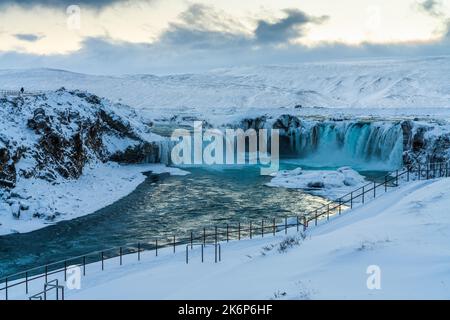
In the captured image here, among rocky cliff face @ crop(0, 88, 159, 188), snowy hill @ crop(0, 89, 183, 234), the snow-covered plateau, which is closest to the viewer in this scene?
snowy hill @ crop(0, 89, 183, 234)

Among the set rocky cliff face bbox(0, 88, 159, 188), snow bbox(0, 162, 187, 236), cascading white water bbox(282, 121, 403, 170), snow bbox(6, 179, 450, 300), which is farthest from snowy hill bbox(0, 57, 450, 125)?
snow bbox(6, 179, 450, 300)

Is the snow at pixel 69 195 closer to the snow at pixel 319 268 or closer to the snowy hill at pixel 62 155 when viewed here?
the snowy hill at pixel 62 155

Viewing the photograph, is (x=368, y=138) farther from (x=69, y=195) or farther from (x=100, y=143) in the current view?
(x=69, y=195)

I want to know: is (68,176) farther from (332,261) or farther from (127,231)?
(332,261)

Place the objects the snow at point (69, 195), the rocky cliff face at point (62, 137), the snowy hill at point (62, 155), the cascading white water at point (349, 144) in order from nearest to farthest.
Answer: the snow at point (69, 195) < the snowy hill at point (62, 155) < the rocky cliff face at point (62, 137) < the cascading white water at point (349, 144)

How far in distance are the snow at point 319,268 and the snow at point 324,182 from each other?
17.2m

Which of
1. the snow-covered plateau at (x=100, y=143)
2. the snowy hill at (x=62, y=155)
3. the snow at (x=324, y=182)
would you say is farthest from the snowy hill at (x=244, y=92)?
the snow at (x=324, y=182)

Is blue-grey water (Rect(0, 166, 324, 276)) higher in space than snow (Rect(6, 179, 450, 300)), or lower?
lower

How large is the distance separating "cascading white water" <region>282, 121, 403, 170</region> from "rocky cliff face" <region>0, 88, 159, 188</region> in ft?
58.4

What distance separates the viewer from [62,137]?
40.1 metres

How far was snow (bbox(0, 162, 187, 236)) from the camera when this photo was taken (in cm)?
2847

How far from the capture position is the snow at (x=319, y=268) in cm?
1016

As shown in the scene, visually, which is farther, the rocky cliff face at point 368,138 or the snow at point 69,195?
the rocky cliff face at point 368,138

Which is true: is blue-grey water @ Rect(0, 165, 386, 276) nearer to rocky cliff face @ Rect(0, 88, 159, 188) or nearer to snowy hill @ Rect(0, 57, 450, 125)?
rocky cliff face @ Rect(0, 88, 159, 188)
